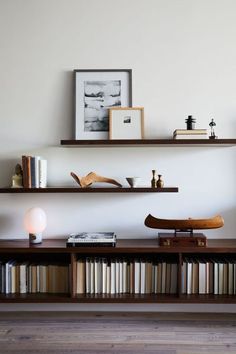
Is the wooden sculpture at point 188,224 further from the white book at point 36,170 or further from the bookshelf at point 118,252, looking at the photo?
the white book at point 36,170

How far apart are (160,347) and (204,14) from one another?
2.33 m

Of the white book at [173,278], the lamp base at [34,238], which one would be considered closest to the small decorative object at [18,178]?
the lamp base at [34,238]

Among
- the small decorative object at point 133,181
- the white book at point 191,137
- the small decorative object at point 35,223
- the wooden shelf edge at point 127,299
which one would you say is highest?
the white book at point 191,137

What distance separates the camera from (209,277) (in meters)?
2.21

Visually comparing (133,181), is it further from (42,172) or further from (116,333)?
(116,333)

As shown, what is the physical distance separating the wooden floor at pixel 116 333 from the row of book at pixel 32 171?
0.98m

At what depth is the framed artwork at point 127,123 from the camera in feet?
7.67

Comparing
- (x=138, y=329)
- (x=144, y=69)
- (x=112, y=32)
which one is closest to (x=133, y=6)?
(x=112, y=32)

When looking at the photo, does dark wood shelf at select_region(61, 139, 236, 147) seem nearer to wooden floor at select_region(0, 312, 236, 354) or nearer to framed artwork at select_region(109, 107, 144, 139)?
framed artwork at select_region(109, 107, 144, 139)

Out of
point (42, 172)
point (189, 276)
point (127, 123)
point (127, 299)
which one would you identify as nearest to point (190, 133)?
point (127, 123)

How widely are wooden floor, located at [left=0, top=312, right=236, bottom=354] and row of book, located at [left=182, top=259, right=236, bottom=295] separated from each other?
266 mm

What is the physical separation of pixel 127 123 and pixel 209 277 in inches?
48.1

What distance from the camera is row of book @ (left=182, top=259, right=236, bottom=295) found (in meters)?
2.20

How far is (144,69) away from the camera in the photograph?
241cm
